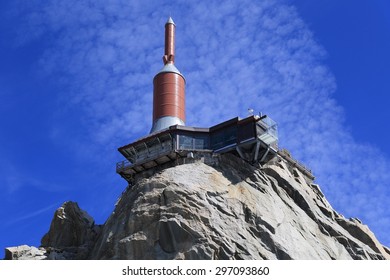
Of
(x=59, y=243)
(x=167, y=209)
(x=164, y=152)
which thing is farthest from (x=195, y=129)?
(x=59, y=243)

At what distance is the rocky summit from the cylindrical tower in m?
9.75

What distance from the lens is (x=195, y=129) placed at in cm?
7819

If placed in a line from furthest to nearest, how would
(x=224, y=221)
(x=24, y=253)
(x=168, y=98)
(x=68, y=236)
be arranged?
(x=168, y=98), (x=68, y=236), (x=24, y=253), (x=224, y=221)

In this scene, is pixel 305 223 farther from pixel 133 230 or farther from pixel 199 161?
pixel 133 230

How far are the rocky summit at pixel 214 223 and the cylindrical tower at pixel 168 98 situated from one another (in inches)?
384

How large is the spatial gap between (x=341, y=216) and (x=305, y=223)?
12.2 metres

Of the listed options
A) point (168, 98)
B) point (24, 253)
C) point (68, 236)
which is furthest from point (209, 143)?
point (24, 253)

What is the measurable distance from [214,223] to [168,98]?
2651cm

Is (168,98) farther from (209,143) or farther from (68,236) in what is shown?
(68,236)

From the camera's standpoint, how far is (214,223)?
6475cm

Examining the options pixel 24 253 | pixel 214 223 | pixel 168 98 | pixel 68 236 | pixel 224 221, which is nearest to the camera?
pixel 214 223

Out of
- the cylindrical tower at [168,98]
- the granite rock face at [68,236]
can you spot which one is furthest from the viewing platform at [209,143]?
the granite rock face at [68,236]
